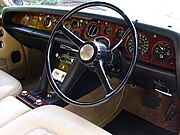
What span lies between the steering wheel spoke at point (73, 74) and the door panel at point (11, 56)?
2.62 feet

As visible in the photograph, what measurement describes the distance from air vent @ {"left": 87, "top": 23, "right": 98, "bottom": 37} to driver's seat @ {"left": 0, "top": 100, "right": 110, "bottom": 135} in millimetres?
490

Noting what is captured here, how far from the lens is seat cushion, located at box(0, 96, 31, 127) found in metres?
1.30

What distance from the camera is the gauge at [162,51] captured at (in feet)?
4.05

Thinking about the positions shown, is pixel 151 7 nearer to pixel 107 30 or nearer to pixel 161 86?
pixel 107 30

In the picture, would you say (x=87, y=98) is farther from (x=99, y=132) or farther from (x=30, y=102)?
(x=99, y=132)

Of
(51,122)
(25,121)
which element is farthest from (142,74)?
(25,121)

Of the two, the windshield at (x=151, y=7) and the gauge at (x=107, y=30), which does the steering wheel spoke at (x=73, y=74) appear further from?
the windshield at (x=151, y=7)

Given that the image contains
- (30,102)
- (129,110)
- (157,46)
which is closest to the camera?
(157,46)

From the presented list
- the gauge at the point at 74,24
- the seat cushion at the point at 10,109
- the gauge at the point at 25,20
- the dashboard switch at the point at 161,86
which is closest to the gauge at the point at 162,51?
the dashboard switch at the point at 161,86

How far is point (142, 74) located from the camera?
4.49 feet

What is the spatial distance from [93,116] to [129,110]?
1.13ft

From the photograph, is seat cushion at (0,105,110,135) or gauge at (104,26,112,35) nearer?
seat cushion at (0,105,110,135)

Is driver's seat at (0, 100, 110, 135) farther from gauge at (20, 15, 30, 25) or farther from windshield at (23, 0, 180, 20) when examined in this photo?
gauge at (20, 15, 30, 25)

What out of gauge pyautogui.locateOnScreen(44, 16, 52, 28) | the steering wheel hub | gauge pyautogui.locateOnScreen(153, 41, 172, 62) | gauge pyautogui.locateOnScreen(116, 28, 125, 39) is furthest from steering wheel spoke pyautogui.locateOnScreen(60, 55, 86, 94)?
gauge pyautogui.locateOnScreen(44, 16, 52, 28)
